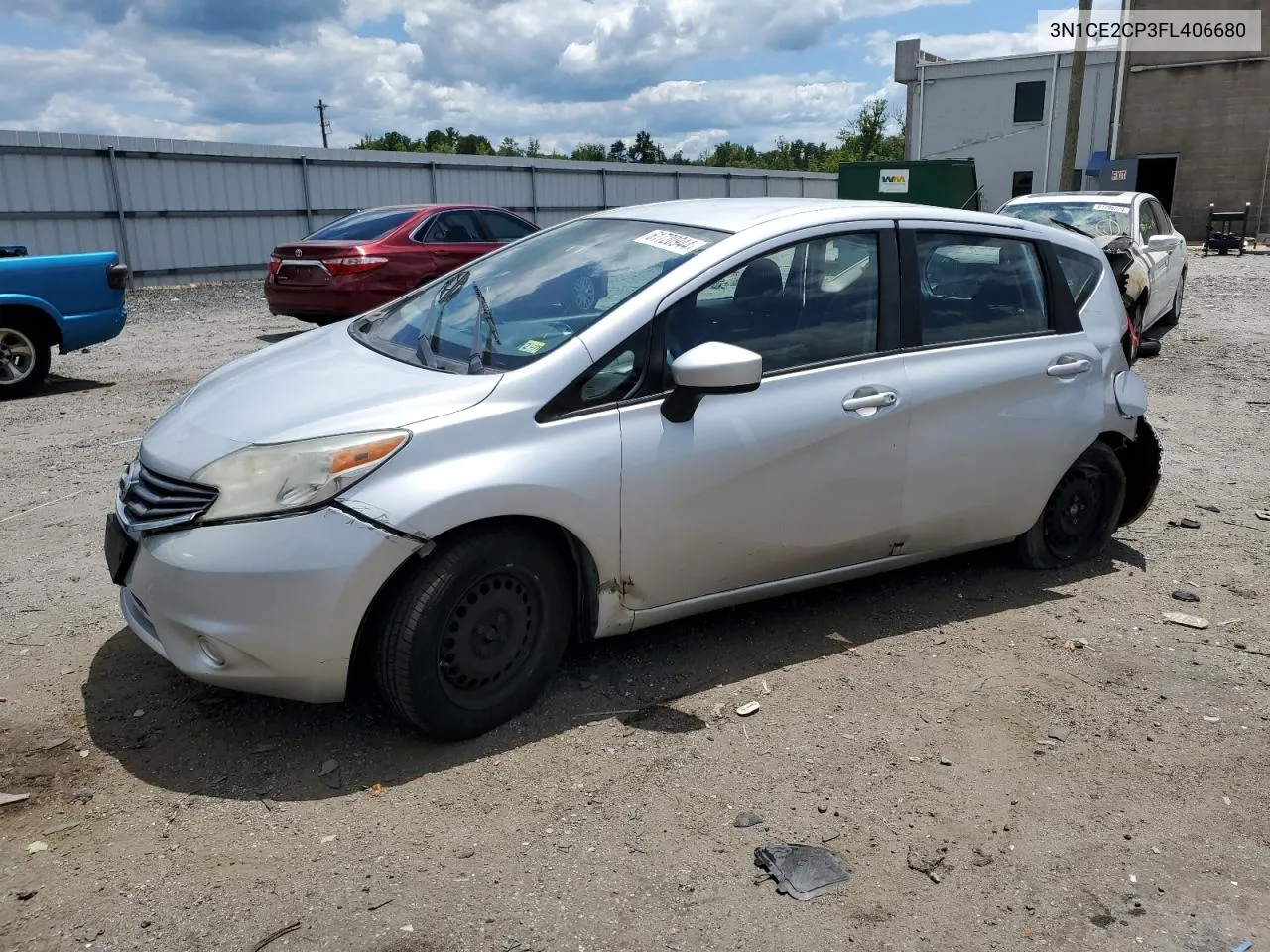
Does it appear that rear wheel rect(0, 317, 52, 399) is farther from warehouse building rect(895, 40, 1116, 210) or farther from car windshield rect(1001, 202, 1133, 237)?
warehouse building rect(895, 40, 1116, 210)

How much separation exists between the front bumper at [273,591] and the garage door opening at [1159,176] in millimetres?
38547

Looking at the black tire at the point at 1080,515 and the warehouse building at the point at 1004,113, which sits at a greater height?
the warehouse building at the point at 1004,113

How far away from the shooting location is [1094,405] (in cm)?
471

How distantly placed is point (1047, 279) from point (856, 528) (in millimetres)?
1598

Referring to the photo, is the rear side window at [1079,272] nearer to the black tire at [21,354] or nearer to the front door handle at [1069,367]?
the front door handle at [1069,367]

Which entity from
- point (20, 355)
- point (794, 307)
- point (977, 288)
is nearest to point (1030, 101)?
point (20, 355)

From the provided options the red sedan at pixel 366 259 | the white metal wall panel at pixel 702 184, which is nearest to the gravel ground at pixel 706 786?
the red sedan at pixel 366 259

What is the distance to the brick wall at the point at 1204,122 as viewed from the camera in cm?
3372

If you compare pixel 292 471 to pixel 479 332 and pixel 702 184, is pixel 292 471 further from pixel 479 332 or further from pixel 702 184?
pixel 702 184

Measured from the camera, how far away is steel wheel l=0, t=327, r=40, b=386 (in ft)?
30.3

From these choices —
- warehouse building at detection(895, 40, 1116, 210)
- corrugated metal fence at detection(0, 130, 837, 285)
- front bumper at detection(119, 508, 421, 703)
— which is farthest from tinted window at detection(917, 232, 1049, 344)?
warehouse building at detection(895, 40, 1116, 210)

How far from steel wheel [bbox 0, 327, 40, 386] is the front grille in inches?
278

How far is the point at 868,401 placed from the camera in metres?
3.97

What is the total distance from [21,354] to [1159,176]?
121 feet
